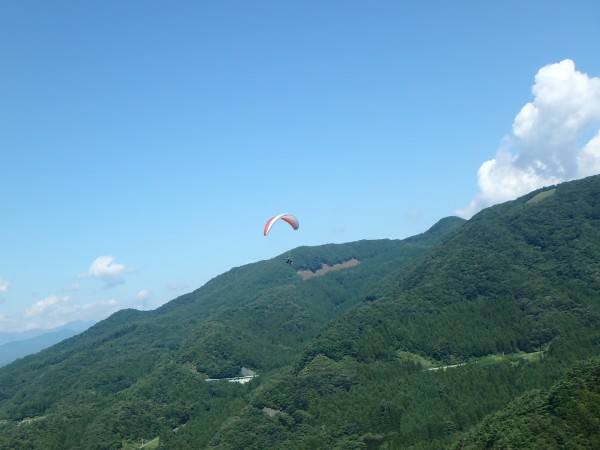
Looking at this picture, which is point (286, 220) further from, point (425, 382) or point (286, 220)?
point (425, 382)

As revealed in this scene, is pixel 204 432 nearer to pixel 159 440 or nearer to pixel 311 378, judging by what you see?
pixel 159 440

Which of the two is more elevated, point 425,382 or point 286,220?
point 286,220

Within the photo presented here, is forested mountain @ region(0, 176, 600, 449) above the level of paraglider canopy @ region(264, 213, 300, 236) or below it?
below

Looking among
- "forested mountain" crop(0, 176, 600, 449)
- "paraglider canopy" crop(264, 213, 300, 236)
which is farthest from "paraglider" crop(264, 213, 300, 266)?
"forested mountain" crop(0, 176, 600, 449)

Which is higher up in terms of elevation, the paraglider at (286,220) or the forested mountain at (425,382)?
the paraglider at (286,220)

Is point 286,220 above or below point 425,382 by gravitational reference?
above

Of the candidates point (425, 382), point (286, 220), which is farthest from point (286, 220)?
point (425, 382)

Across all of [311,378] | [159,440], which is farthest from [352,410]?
[159,440]

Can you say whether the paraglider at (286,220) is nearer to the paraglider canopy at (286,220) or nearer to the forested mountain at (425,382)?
the paraglider canopy at (286,220)

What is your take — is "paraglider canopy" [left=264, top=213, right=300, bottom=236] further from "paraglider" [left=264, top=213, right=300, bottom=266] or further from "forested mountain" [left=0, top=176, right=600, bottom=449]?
"forested mountain" [left=0, top=176, right=600, bottom=449]

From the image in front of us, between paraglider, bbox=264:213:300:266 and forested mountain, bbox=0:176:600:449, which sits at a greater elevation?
paraglider, bbox=264:213:300:266

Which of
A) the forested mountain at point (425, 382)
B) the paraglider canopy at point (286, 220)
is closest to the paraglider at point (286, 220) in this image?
the paraglider canopy at point (286, 220)
